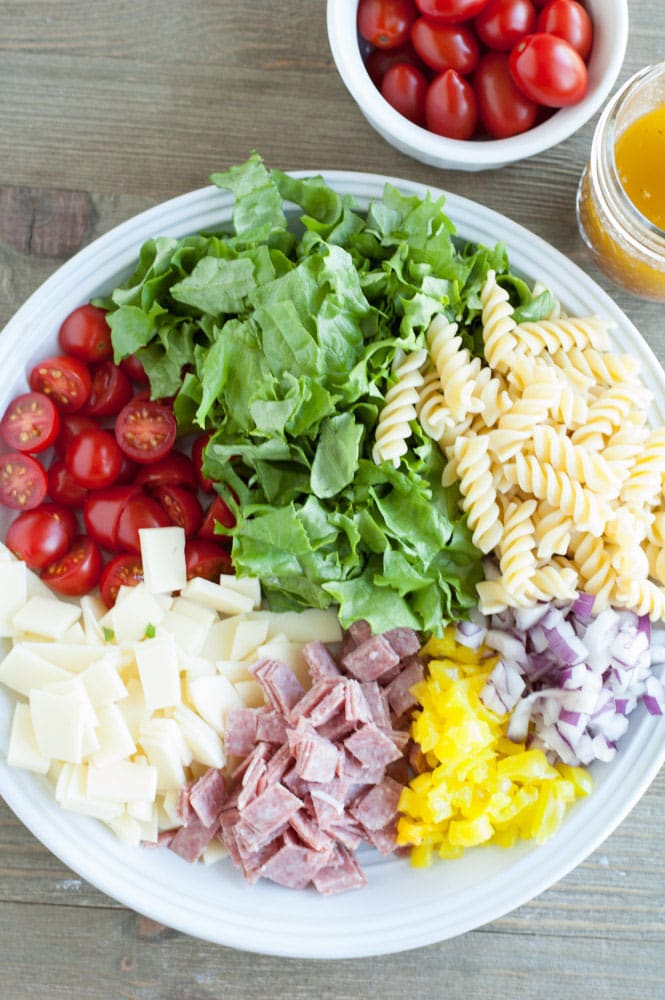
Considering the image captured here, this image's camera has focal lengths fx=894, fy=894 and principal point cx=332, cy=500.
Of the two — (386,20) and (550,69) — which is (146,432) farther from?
(550,69)

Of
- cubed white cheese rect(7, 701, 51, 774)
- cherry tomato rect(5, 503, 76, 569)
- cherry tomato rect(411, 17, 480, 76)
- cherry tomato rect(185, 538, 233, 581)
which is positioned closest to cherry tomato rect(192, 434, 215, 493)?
cherry tomato rect(185, 538, 233, 581)

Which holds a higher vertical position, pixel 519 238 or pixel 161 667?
pixel 519 238

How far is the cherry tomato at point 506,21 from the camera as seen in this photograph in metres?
2.00

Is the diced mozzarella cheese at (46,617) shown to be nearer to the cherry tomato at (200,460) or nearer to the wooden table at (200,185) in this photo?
the cherry tomato at (200,460)

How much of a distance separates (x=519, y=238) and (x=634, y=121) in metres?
0.35

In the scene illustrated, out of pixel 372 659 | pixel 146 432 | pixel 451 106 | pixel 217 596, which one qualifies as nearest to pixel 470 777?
pixel 372 659

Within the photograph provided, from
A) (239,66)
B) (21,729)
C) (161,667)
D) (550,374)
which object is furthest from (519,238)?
(21,729)

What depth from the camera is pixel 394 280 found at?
1859 mm

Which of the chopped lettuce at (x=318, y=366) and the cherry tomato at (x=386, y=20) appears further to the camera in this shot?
the cherry tomato at (x=386, y=20)

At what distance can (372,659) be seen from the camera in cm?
198

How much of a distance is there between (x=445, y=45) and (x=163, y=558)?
1326 mm

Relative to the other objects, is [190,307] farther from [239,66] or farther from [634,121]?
[634,121]

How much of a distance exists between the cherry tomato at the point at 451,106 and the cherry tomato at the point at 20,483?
4.01ft

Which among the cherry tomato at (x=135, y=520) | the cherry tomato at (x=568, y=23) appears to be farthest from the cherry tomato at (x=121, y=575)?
the cherry tomato at (x=568, y=23)
